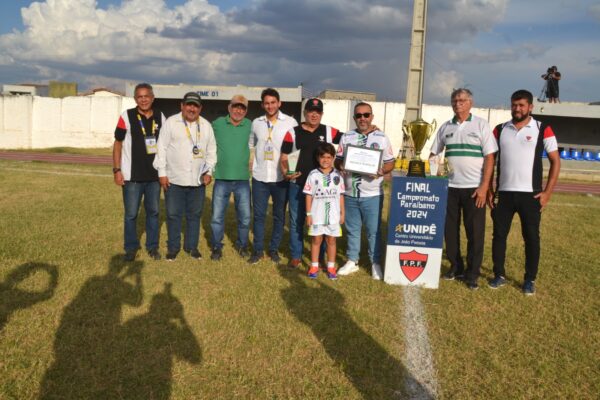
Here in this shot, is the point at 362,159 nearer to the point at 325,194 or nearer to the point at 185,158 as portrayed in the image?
the point at 325,194

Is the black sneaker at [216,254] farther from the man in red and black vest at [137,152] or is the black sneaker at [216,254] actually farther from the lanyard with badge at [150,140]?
the lanyard with badge at [150,140]

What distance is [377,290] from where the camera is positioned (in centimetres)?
465

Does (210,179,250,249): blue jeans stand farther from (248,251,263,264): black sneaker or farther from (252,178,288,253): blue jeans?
(248,251,263,264): black sneaker

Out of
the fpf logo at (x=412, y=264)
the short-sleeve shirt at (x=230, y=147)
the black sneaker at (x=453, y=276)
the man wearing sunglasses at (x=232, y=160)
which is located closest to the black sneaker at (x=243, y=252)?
the man wearing sunglasses at (x=232, y=160)

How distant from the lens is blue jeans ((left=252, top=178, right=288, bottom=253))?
209 inches

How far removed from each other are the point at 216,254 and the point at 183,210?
662mm

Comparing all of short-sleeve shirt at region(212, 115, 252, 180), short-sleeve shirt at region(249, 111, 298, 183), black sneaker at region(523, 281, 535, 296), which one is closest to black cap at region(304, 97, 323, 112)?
short-sleeve shirt at region(249, 111, 298, 183)

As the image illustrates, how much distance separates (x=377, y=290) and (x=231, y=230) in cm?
329

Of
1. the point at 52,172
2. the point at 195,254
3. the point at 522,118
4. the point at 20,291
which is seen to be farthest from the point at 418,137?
the point at 52,172

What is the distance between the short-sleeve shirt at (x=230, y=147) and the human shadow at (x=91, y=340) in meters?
1.50

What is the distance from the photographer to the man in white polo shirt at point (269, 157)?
5113 millimetres

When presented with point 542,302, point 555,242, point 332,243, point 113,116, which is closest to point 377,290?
point 332,243

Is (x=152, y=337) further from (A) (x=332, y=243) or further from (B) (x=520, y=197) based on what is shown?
(B) (x=520, y=197)

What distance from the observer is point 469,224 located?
190 inches
